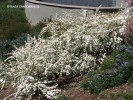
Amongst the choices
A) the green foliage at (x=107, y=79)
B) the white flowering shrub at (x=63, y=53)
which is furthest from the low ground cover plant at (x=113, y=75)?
the white flowering shrub at (x=63, y=53)

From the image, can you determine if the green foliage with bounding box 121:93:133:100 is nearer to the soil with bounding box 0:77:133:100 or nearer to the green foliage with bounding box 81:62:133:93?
the soil with bounding box 0:77:133:100

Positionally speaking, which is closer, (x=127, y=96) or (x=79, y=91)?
(x=127, y=96)

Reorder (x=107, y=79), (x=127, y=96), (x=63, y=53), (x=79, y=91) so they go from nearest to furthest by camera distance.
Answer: (x=127, y=96) < (x=107, y=79) < (x=79, y=91) < (x=63, y=53)

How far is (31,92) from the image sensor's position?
22.5 feet

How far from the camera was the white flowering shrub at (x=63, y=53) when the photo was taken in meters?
6.93

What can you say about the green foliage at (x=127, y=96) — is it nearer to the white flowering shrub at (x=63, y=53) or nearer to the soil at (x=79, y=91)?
the soil at (x=79, y=91)

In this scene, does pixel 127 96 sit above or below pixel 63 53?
below

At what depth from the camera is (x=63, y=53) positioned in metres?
7.49

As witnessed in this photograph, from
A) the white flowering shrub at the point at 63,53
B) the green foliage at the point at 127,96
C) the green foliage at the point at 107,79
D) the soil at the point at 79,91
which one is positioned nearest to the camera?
the green foliage at the point at 127,96

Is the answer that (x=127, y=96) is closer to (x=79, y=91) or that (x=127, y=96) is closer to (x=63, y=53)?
(x=79, y=91)

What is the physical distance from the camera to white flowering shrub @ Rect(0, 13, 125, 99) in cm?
693

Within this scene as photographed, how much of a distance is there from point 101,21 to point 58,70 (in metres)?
1.61

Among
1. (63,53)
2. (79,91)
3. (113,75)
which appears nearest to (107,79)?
(113,75)

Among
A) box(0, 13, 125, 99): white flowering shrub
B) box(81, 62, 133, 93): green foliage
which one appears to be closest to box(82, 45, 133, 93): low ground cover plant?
box(81, 62, 133, 93): green foliage
